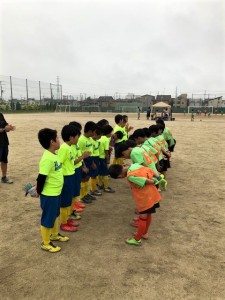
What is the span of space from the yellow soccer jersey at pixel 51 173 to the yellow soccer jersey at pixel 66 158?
425 mm

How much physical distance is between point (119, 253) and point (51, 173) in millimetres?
1516

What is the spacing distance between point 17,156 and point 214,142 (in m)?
10.3

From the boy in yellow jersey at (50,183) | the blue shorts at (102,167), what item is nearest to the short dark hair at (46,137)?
the boy in yellow jersey at (50,183)

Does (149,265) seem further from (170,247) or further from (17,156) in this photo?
(17,156)

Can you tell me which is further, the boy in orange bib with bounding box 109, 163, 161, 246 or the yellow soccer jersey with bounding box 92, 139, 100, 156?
the yellow soccer jersey with bounding box 92, 139, 100, 156

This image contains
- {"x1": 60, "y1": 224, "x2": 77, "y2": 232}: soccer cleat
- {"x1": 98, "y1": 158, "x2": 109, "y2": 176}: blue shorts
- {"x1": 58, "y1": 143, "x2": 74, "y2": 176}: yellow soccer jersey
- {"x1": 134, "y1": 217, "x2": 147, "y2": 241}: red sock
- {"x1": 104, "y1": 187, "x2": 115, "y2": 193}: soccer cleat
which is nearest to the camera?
{"x1": 134, "y1": 217, "x2": 147, "y2": 241}: red sock

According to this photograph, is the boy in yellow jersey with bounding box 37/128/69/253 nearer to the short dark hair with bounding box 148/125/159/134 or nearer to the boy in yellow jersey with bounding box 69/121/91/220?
the boy in yellow jersey with bounding box 69/121/91/220

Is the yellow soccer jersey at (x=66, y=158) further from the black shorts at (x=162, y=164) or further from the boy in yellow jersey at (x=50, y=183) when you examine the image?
the black shorts at (x=162, y=164)

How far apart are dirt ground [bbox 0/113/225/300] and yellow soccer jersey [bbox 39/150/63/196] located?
942 millimetres

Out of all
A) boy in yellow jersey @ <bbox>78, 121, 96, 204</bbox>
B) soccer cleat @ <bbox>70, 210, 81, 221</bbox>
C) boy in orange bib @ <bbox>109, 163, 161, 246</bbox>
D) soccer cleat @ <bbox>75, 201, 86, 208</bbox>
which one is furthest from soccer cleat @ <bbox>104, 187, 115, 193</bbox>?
boy in orange bib @ <bbox>109, 163, 161, 246</bbox>

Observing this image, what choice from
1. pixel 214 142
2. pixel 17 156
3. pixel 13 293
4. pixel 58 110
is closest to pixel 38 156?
pixel 17 156

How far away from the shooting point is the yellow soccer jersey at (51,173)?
363 centimetres

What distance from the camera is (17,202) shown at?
5.82 meters

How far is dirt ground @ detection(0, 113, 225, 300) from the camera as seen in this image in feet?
10.3
